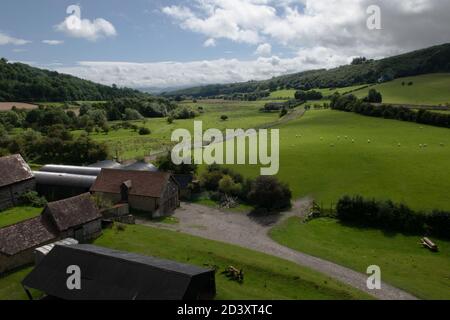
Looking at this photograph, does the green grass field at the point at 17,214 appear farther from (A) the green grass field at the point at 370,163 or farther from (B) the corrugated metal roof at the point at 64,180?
(A) the green grass field at the point at 370,163

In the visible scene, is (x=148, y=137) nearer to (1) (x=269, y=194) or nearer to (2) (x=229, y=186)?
(2) (x=229, y=186)

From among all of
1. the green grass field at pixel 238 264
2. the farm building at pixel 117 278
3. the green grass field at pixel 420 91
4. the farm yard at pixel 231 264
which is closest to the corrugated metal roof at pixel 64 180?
the green grass field at pixel 238 264

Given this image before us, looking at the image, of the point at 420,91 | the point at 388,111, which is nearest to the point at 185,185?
the point at 388,111

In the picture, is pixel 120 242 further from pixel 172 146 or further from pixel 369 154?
pixel 172 146

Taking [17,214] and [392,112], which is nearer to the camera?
[17,214]

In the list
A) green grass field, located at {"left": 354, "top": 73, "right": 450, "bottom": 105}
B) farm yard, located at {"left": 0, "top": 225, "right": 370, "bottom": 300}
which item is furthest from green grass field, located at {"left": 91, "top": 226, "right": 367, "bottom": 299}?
green grass field, located at {"left": 354, "top": 73, "right": 450, "bottom": 105}

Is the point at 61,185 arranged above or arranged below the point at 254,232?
above
